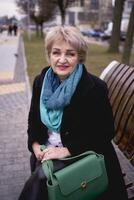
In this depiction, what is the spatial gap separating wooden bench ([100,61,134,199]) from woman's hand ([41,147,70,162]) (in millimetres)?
766

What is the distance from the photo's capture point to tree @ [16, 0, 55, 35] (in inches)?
2207

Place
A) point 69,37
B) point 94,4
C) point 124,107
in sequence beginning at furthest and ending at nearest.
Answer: point 94,4
point 124,107
point 69,37

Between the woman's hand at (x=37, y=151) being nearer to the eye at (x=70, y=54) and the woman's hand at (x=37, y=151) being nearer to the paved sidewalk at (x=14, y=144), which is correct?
the eye at (x=70, y=54)

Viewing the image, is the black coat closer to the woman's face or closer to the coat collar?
the coat collar

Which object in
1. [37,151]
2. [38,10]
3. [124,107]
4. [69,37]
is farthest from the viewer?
[38,10]

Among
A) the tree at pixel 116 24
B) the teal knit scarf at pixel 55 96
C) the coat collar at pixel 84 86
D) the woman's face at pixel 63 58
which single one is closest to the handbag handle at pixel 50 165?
the teal knit scarf at pixel 55 96

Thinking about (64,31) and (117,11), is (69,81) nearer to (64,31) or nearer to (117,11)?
(64,31)

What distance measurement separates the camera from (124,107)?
13.2ft

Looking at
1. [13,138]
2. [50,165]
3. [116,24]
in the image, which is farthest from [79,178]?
[116,24]

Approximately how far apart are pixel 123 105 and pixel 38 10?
5819 centimetres

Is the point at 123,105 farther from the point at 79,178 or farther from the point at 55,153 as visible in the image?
the point at 79,178

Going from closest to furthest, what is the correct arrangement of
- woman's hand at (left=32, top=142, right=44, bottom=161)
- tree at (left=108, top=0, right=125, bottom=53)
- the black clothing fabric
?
the black clothing fabric
woman's hand at (left=32, top=142, right=44, bottom=161)
tree at (left=108, top=0, right=125, bottom=53)

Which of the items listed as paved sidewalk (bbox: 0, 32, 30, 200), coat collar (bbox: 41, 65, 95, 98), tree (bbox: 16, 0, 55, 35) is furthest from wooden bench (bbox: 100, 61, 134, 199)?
tree (bbox: 16, 0, 55, 35)

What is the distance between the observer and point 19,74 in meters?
14.2
